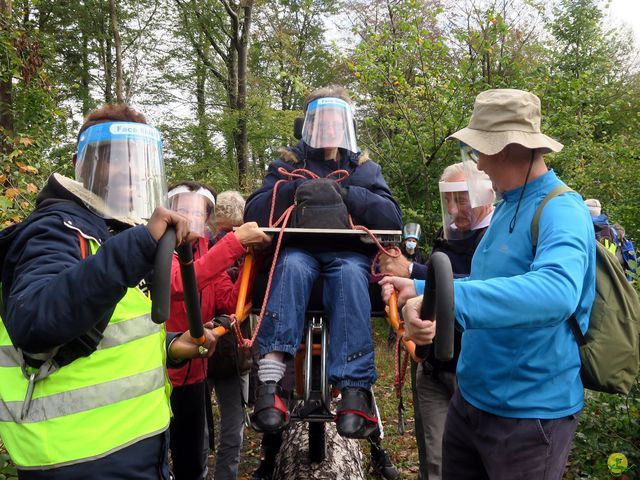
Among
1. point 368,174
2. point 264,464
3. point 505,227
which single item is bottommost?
point 264,464

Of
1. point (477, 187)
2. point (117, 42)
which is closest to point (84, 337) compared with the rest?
point (477, 187)

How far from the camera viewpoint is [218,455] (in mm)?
3605

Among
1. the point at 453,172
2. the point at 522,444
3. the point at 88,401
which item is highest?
the point at 453,172

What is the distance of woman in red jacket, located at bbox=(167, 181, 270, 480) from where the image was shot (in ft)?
9.10

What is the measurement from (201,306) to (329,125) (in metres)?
1.48

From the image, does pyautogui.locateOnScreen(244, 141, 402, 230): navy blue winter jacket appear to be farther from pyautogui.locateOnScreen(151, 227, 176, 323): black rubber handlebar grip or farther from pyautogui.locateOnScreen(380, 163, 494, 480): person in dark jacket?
pyautogui.locateOnScreen(151, 227, 176, 323): black rubber handlebar grip

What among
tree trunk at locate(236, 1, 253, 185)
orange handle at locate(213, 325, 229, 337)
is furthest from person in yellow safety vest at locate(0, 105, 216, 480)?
tree trunk at locate(236, 1, 253, 185)

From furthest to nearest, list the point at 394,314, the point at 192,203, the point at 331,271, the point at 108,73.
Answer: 1. the point at 108,73
2. the point at 192,203
3. the point at 331,271
4. the point at 394,314

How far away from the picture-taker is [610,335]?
6.19 feet

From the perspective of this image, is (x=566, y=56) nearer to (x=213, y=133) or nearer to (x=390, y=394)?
(x=390, y=394)

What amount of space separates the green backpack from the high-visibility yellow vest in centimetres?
154

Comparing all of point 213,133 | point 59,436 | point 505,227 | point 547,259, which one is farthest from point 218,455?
point 213,133

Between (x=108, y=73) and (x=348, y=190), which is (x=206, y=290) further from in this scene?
(x=108, y=73)

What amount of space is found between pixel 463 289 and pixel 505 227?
0.73 meters
